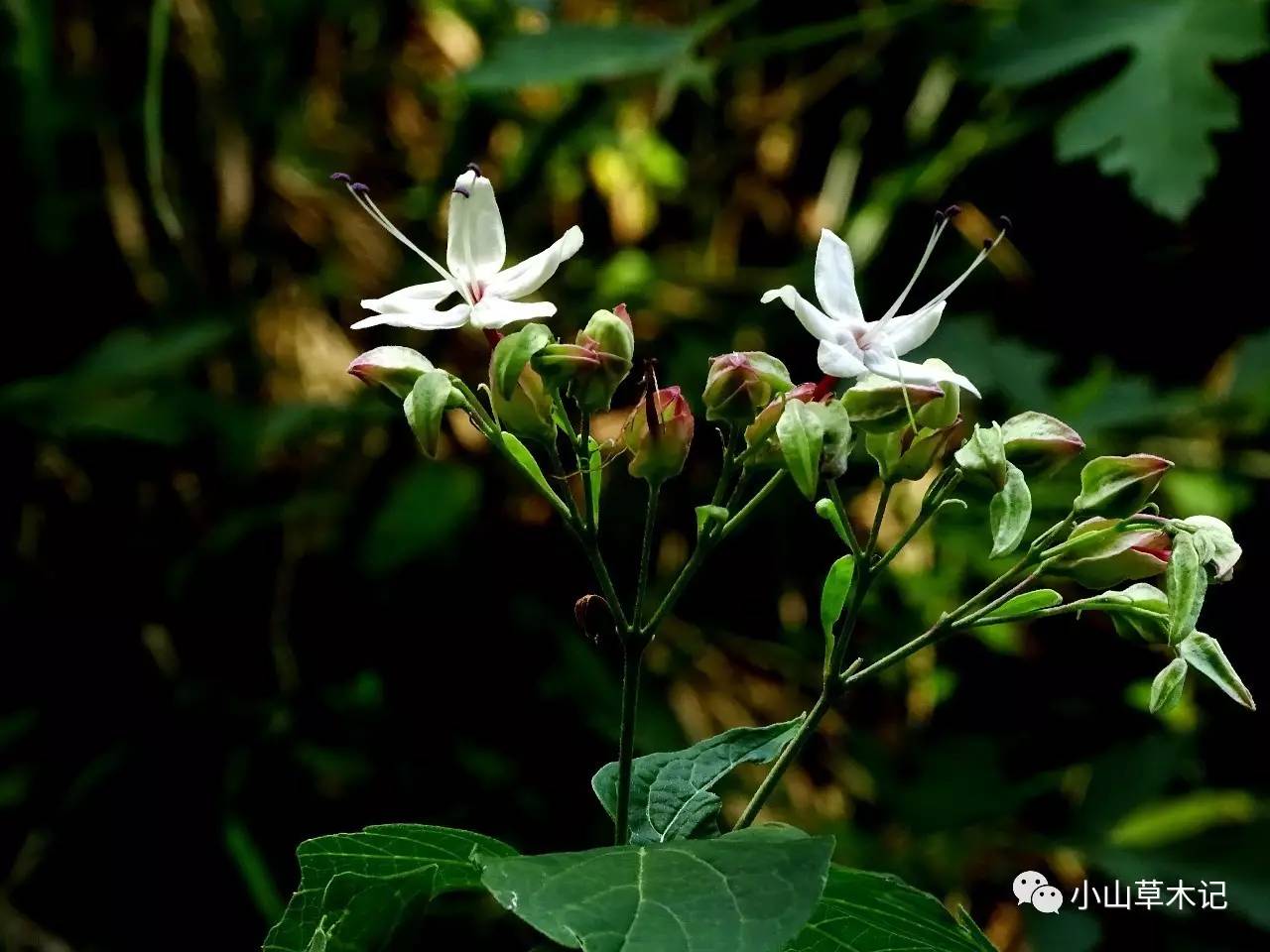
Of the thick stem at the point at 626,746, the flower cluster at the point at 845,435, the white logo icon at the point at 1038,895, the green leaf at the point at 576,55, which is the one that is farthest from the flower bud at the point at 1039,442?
the green leaf at the point at 576,55

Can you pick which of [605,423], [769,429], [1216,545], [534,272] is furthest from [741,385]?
[605,423]

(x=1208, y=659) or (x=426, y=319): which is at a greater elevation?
(x=426, y=319)

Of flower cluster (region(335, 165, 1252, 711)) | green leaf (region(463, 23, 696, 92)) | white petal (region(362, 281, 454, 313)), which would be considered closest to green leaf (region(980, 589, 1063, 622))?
flower cluster (region(335, 165, 1252, 711))

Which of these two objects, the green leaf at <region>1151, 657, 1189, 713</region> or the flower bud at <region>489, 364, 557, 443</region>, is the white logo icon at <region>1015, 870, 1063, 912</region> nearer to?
the green leaf at <region>1151, 657, 1189, 713</region>

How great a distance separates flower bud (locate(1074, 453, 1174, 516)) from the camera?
66 cm

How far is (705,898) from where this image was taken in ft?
1.75

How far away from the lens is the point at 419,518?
62.6 inches

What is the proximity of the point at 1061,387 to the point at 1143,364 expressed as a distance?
0.10 m

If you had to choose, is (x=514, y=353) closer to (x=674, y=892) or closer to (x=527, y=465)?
(x=527, y=465)

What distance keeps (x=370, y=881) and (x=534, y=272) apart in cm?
31

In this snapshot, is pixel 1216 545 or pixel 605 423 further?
pixel 605 423

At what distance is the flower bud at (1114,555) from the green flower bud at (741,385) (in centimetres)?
17

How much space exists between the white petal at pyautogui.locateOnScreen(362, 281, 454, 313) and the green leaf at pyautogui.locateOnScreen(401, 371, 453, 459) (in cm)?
6

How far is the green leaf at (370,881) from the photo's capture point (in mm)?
628
